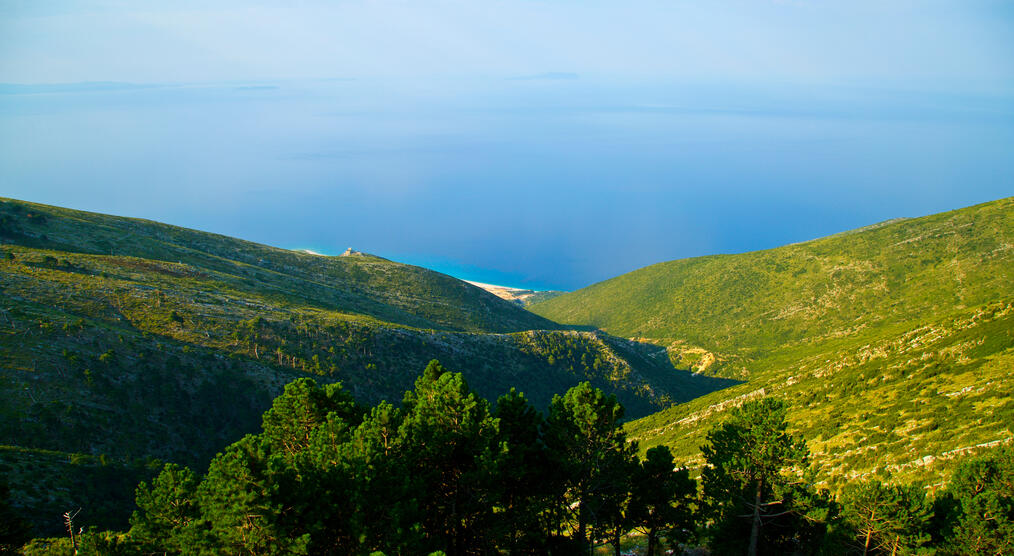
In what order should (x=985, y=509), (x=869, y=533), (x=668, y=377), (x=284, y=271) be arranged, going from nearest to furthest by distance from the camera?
(x=985, y=509), (x=869, y=533), (x=668, y=377), (x=284, y=271)

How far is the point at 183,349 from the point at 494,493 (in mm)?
58716

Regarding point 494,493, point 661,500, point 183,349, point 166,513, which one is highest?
point 183,349

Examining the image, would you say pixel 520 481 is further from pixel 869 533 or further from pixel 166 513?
pixel 166 513

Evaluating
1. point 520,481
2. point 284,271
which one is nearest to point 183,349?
point 520,481

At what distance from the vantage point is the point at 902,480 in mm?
33219

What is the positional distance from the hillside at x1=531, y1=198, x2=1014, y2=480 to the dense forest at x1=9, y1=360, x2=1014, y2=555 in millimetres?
14417

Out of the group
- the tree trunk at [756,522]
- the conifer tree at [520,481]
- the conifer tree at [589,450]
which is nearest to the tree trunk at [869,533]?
the tree trunk at [756,522]

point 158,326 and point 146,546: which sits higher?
point 158,326

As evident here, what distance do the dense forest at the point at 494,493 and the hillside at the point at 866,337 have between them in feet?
47.3

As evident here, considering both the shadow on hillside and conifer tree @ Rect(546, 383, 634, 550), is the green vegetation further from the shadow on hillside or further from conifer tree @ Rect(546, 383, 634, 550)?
the shadow on hillside

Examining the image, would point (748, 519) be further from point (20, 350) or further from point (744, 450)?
point (20, 350)

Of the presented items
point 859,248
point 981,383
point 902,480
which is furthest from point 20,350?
point 859,248

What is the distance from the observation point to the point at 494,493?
24531 millimetres

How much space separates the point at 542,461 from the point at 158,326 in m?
65.9
